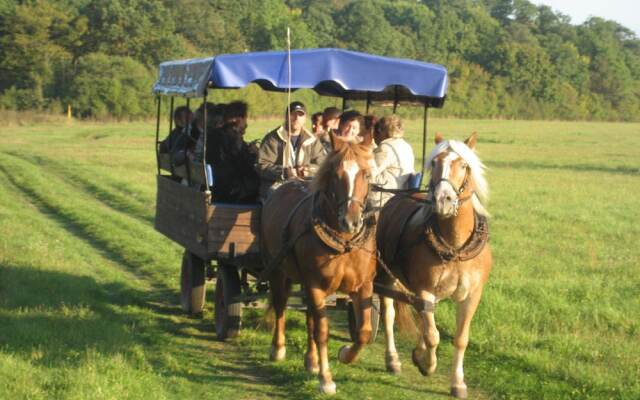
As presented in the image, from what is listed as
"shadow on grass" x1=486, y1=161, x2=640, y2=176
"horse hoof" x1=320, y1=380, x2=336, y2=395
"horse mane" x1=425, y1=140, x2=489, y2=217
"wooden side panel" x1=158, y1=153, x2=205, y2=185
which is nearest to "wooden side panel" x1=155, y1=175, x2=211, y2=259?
"wooden side panel" x1=158, y1=153, x2=205, y2=185

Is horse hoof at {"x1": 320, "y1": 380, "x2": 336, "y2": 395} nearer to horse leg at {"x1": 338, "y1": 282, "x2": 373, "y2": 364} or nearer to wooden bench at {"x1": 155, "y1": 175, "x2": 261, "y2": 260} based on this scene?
horse leg at {"x1": 338, "y1": 282, "x2": 373, "y2": 364}

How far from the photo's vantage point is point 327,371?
776 centimetres

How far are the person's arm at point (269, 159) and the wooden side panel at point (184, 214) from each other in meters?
0.61

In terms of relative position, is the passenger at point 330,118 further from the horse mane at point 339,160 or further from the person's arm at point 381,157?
the horse mane at point 339,160

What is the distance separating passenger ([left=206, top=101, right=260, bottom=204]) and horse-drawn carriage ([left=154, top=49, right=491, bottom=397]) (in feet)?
0.52

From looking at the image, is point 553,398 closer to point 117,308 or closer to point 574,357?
point 574,357

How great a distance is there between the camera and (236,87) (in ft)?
29.7

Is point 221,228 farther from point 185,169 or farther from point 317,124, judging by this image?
point 317,124

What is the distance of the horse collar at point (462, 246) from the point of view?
25.0 ft

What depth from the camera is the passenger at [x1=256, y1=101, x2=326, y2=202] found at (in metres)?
9.70

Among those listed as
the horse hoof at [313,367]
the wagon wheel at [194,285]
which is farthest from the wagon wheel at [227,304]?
the horse hoof at [313,367]

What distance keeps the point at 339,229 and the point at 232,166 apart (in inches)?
116

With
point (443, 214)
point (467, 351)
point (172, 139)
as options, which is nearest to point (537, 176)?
point (172, 139)

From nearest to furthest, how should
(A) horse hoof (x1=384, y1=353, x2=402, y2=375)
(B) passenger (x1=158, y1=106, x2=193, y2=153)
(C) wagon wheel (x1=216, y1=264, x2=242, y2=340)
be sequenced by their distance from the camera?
(A) horse hoof (x1=384, y1=353, x2=402, y2=375), (C) wagon wheel (x1=216, y1=264, x2=242, y2=340), (B) passenger (x1=158, y1=106, x2=193, y2=153)
